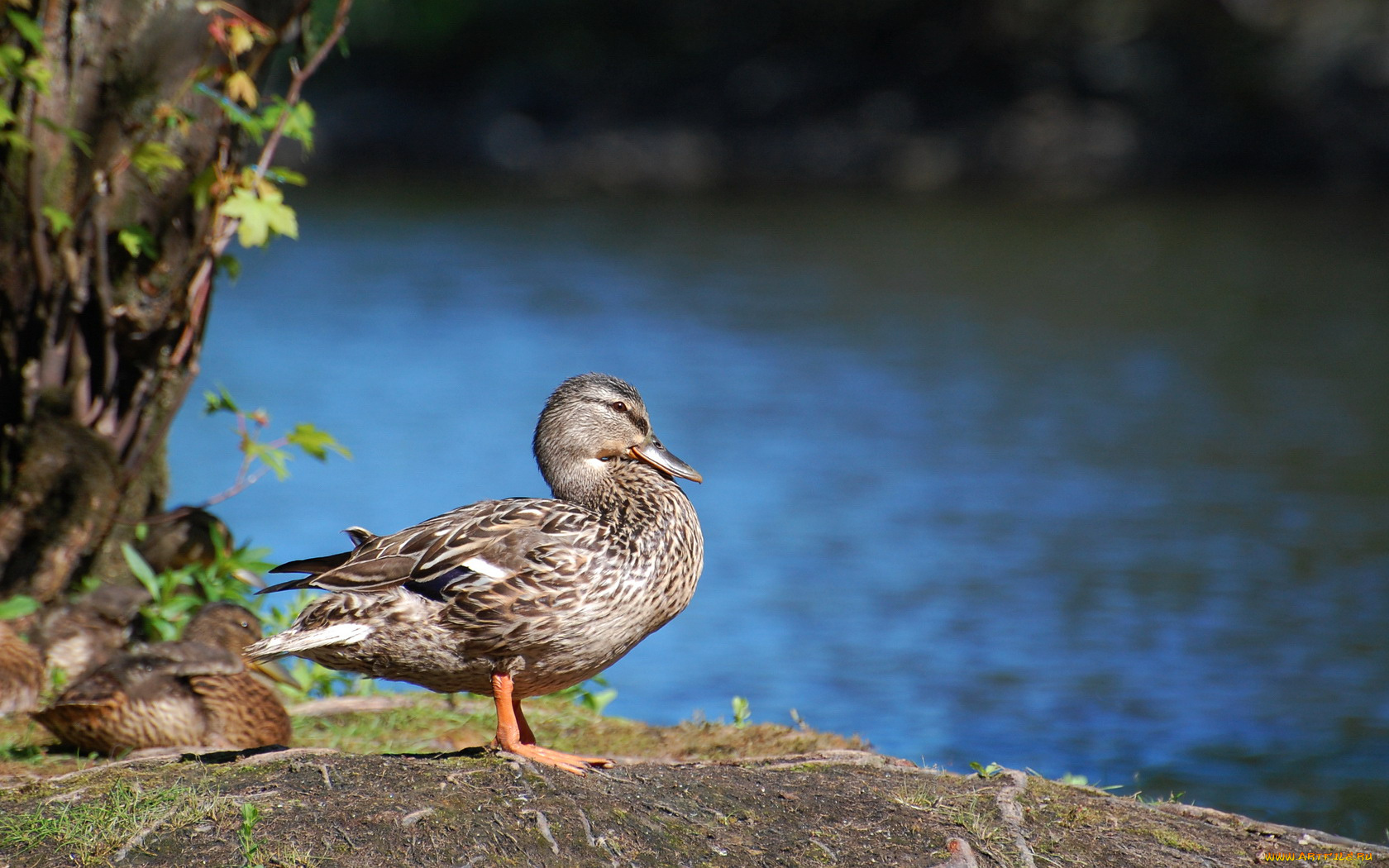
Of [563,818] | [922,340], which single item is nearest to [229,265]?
[563,818]

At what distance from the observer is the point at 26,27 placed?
5.36 meters

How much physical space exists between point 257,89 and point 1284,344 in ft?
45.7

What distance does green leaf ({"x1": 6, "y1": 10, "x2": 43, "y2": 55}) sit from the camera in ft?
17.5

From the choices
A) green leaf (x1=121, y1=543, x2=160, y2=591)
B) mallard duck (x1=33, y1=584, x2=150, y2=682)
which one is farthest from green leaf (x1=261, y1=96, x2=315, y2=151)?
mallard duck (x1=33, y1=584, x2=150, y2=682)

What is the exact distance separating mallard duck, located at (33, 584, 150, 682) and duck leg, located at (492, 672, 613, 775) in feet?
7.20

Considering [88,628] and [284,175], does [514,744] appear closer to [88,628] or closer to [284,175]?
[88,628]

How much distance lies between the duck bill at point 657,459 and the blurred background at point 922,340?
125cm

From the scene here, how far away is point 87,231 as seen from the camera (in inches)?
228

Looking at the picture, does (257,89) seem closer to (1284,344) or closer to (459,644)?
(459,644)

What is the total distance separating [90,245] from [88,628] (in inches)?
58.7

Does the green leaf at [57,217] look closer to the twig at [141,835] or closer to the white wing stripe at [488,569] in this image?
the white wing stripe at [488,569]

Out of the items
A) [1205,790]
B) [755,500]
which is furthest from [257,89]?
[755,500]

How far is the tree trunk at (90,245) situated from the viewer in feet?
18.8

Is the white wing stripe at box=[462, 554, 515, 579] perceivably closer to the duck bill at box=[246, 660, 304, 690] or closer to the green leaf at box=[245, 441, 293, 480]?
the duck bill at box=[246, 660, 304, 690]
